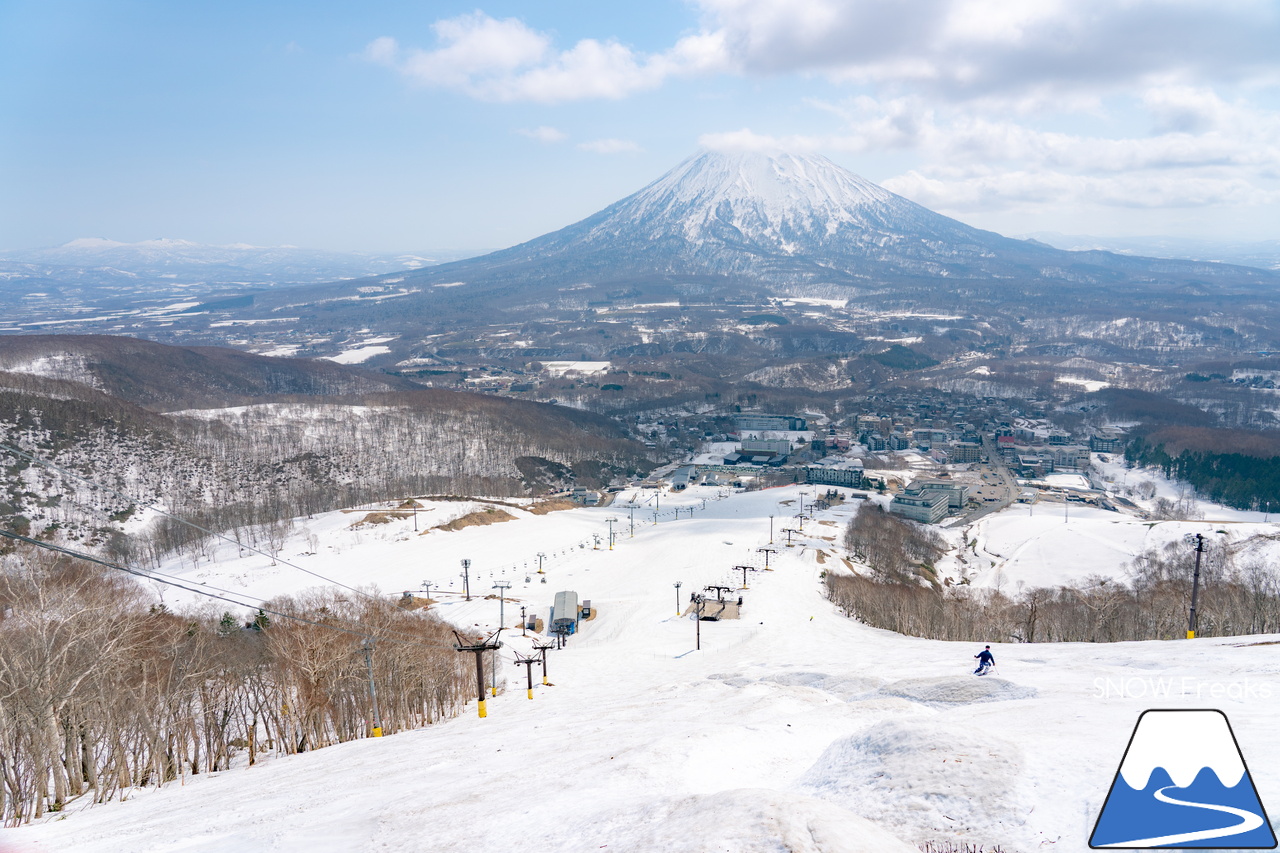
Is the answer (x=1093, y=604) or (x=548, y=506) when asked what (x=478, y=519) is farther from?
(x=1093, y=604)

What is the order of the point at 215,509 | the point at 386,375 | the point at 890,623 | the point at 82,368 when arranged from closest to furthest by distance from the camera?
the point at 890,623 → the point at 215,509 → the point at 82,368 → the point at 386,375

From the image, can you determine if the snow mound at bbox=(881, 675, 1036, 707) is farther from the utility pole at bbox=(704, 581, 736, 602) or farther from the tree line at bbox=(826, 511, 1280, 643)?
the utility pole at bbox=(704, 581, 736, 602)

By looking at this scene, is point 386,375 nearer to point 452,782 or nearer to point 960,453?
point 960,453

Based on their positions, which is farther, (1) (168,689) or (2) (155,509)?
(2) (155,509)

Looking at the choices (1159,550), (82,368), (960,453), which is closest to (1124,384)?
(960,453)

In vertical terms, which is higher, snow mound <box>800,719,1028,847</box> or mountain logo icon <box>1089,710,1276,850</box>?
mountain logo icon <box>1089,710,1276,850</box>

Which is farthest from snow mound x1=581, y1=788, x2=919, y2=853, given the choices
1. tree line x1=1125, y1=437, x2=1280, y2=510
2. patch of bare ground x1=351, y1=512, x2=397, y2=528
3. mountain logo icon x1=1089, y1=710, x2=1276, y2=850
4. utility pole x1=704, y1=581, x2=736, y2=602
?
tree line x1=1125, y1=437, x2=1280, y2=510

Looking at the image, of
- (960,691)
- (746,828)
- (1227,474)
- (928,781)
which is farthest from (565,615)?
(1227,474)
